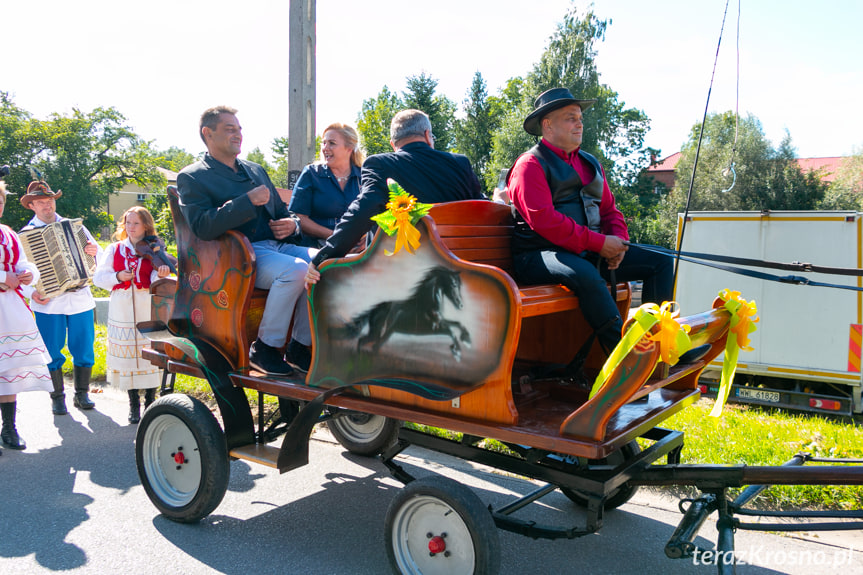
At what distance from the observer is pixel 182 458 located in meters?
3.69

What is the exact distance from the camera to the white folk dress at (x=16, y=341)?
497cm

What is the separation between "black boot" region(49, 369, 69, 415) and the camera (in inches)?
232

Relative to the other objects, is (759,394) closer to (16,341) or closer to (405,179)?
(405,179)

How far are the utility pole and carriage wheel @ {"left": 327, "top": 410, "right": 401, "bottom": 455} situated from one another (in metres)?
3.07

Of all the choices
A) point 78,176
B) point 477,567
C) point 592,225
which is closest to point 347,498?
point 477,567

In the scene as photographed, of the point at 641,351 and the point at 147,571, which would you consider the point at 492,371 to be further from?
the point at 147,571

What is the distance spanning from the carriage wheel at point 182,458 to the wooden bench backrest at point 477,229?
69.0 inches

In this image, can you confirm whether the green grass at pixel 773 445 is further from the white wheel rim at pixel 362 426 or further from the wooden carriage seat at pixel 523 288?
the white wheel rim at pixel 362 426

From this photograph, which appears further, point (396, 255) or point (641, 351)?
point (396, 255)

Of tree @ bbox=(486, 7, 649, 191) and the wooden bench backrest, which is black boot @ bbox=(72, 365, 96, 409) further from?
tree @ bbox=(486, 7, 649, 191)

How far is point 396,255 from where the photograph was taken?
280 cm

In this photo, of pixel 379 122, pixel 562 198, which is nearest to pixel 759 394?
pixel 562 198

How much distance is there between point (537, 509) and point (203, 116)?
3.19 meters

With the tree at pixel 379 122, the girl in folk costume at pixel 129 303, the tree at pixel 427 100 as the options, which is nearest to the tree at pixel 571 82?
the tree at pixel 427 100
